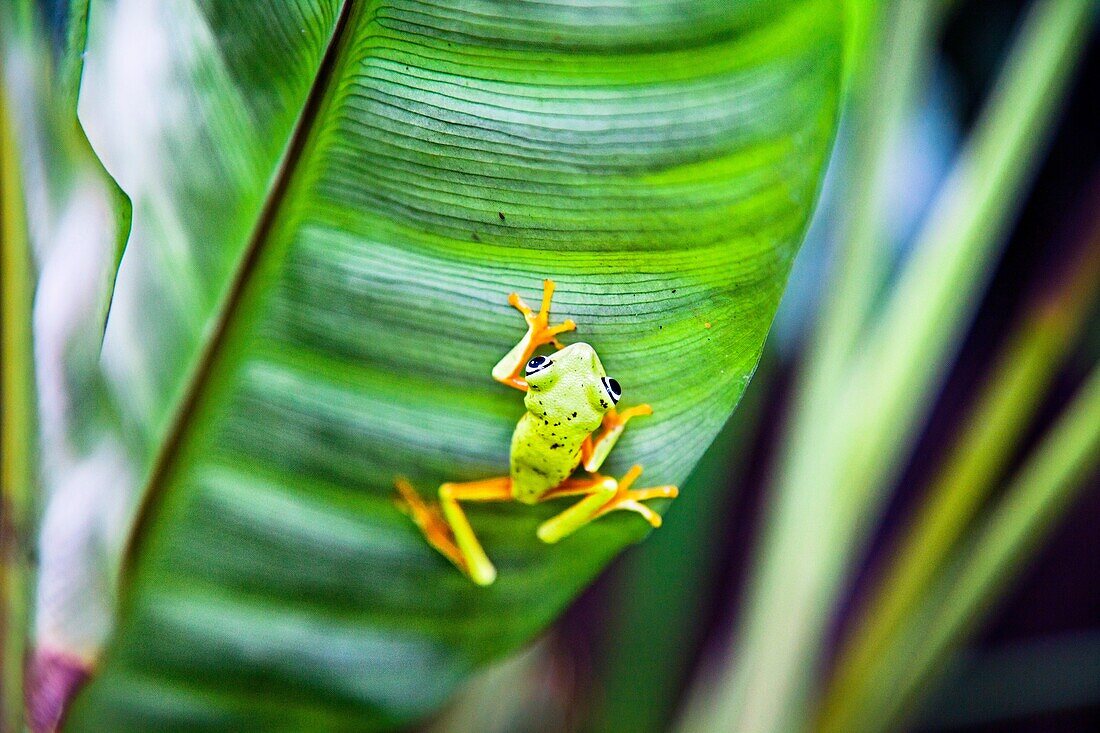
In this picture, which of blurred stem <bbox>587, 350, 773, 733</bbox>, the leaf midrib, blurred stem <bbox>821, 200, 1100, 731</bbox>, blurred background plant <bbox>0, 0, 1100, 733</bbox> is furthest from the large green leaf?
blurred stem <bbox>821, 200, 1100, 731</bbox>

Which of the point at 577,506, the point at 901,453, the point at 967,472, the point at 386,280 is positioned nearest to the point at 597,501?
the point at 577,506

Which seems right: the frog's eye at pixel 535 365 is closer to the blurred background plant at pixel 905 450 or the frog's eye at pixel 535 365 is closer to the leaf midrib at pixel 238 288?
the leaf midrib at pixel 238 288

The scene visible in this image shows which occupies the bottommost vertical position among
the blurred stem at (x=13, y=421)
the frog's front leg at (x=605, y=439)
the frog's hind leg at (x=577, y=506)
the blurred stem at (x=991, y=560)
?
the blurred stem at (x=13, y=421)

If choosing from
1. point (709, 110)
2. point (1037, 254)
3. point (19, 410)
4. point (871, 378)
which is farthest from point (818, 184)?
point (1037, 254)

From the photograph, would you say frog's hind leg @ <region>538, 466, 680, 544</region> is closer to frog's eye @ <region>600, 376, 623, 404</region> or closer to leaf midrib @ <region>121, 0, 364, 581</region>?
frog's eye @ <region>600, 376, 623, 404</region>

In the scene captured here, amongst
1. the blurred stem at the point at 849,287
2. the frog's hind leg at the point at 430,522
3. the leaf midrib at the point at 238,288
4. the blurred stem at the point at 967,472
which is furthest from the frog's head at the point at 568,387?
the blurred stem at the point at 967,472

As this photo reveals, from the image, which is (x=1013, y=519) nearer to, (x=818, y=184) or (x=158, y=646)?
(x=818, y=184)

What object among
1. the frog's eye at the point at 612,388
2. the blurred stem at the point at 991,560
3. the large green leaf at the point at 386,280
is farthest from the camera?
the blurred stem at the point at 991,560
